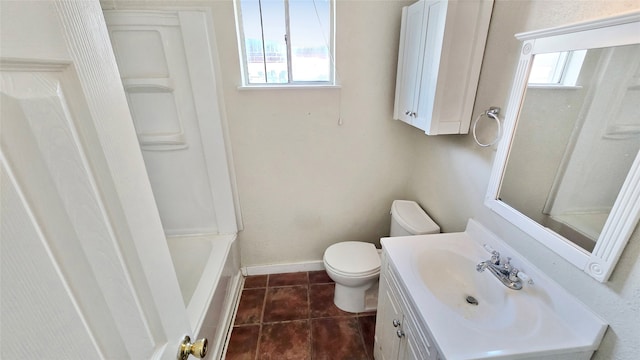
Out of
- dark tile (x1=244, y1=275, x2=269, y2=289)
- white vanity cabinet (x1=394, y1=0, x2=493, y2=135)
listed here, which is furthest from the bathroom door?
dark tile (x1=244, y1=275, x2=269, y2=289)

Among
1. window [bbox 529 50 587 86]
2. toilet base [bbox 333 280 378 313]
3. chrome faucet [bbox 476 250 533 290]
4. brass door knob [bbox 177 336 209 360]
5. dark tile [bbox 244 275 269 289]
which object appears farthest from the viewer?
dark tile [bbox 244 275 269 289]

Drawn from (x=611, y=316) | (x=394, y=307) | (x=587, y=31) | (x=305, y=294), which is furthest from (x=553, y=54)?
(x=305, y=294)

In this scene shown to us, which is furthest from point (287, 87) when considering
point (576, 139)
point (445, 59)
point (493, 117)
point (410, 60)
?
point (576, 139)

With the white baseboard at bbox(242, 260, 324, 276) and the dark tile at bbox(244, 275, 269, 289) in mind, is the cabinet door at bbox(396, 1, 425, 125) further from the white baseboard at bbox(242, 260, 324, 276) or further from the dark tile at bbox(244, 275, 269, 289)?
the dark tile at bbox(244, 275, 269, 289)

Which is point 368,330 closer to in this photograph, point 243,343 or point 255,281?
point 243,343

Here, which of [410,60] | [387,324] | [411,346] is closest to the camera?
[411,346]

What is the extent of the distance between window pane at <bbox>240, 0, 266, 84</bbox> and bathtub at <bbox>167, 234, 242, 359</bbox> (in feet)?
3.83

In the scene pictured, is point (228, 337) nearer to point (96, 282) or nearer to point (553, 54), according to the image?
point (96, 282)

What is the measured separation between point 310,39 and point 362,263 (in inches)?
60.8

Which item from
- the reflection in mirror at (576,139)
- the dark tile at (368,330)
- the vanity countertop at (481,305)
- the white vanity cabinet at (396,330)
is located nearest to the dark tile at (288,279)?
the dark tile at (368,330)

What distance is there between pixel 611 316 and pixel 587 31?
867mm

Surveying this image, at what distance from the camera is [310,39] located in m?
1.80

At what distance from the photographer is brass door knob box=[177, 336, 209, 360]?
2.20 ft

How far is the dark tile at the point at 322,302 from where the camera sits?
6.30ft
